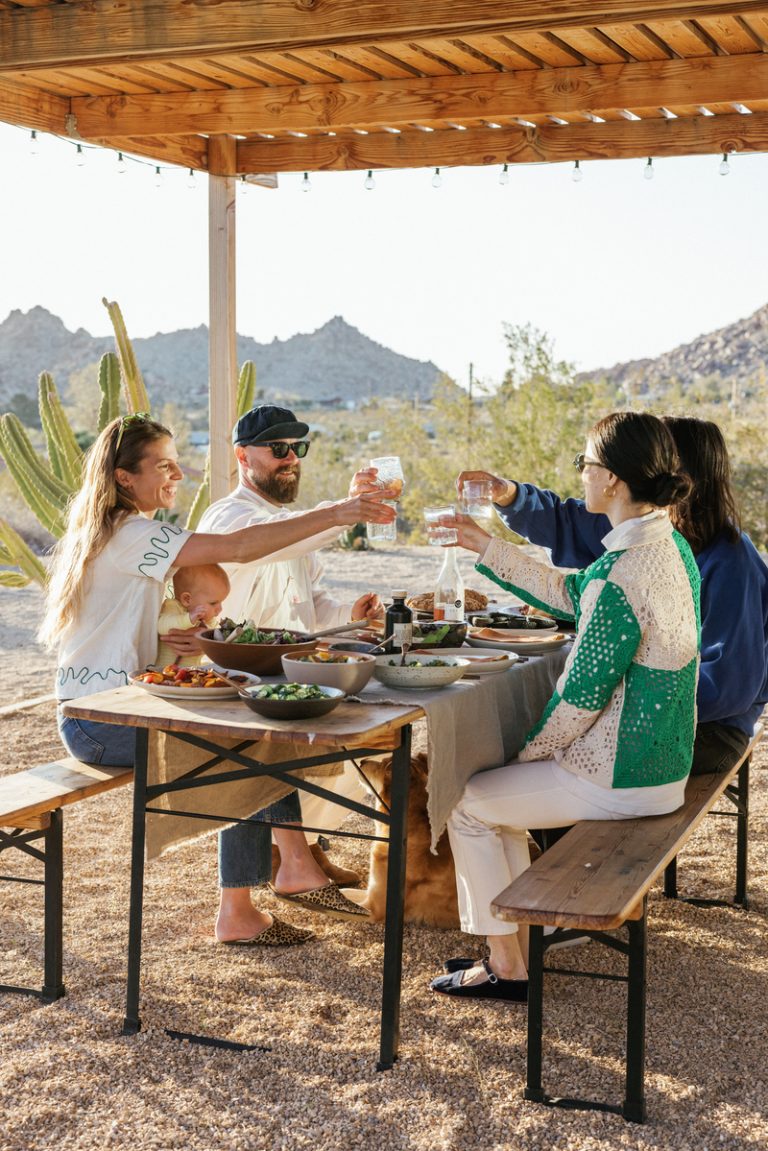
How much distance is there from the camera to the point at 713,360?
3903cm

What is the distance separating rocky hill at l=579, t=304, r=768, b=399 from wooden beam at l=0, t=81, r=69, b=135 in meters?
32.2

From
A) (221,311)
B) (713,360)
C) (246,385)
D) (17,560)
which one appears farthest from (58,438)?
(713,360)

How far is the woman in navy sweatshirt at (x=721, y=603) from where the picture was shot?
342 centimetres

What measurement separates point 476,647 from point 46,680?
15.4 feet

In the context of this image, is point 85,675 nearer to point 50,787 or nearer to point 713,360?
point 50,787

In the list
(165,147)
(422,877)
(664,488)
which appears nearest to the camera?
(664,488)

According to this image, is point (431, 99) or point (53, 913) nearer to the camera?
point (53, 913)

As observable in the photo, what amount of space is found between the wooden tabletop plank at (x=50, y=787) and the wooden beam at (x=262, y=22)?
2187mm

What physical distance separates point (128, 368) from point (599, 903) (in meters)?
5.00

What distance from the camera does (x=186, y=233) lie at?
45.8 m

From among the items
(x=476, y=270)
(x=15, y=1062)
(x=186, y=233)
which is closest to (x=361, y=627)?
(x=15, y=1062)

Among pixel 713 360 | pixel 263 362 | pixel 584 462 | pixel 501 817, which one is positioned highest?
pixel 263 362

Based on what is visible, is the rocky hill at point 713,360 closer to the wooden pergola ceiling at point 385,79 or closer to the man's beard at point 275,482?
the wooden pergola ceiling at point 385,79

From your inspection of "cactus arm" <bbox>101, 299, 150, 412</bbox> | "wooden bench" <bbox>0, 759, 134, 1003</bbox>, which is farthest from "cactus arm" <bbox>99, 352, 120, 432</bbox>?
"wooden bench" <bbox>0, 759, 134, 1003</bbox>
